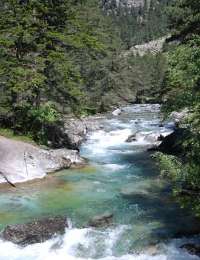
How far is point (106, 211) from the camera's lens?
18.8 metres

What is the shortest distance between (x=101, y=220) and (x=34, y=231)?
2.74 m

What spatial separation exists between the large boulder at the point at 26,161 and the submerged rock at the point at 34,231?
21.0ft

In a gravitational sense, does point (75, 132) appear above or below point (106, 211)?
below

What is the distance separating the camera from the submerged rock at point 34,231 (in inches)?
617

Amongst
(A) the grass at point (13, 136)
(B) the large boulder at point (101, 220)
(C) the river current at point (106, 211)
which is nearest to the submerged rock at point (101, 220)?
(B) the large boulder at point (101, 220)

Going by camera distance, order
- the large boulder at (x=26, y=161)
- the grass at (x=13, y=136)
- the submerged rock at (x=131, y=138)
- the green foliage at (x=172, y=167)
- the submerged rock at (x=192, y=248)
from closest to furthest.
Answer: the green foliage at (x=172, y=167) → the submerged rock at (x=192, y=248) → the large boulder at (x=26, y=161) → the grass at (x=13, y=136) → the submerged rock at (x=131, y=138)

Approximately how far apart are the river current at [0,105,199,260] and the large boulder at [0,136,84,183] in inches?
27.5

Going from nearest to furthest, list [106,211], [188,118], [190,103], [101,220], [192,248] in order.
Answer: [188,118], [190,103], [192,248], [101,220], [106,211]

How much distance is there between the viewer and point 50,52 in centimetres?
3002

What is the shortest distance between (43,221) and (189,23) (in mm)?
14736

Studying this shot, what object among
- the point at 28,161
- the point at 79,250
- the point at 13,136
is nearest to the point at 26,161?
the point at 28,161

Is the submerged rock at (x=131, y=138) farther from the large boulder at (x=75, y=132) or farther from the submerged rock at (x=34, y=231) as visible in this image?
the submerged rock at (x=34, y=231)

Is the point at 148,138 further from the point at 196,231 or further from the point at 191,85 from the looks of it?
the point at 191,85

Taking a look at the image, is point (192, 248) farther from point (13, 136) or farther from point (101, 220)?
point (13, 136)
